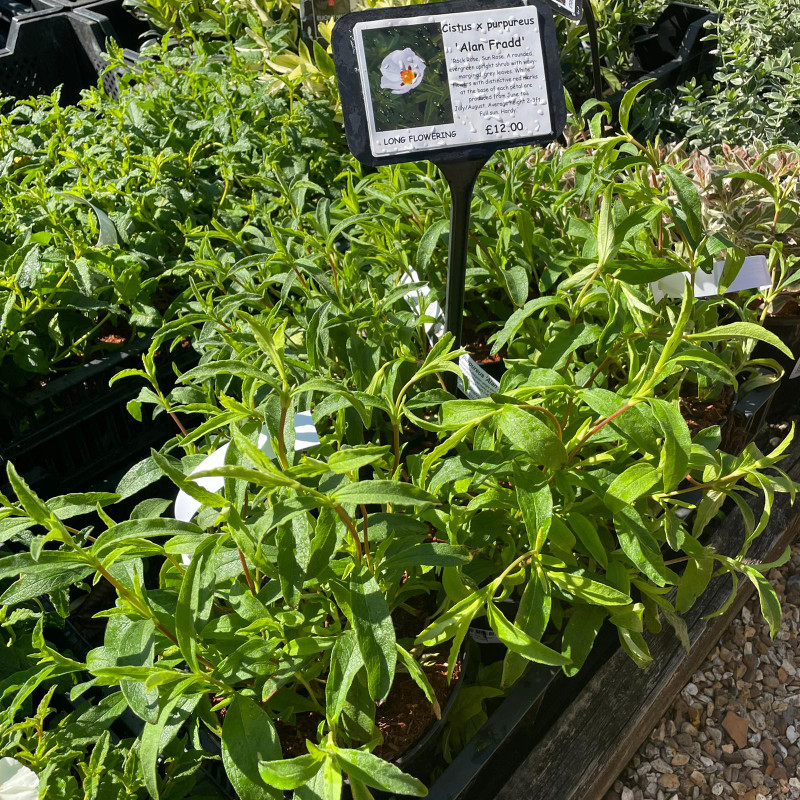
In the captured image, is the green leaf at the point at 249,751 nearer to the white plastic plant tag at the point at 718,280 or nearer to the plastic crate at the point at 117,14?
the white plastic plant tag at the point at 718,280

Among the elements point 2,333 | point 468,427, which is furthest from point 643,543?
point 2,333

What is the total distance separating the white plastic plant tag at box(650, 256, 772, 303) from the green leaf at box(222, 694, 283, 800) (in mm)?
866

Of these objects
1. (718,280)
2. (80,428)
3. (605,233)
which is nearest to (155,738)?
(605,233)

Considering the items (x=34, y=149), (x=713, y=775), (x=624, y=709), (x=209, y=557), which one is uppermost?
(x=34, y=149)

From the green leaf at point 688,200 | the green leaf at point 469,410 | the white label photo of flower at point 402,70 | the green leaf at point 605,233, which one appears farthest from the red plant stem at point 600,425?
the white label photo of flower at point 402,70

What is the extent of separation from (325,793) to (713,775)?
1060 millimetres

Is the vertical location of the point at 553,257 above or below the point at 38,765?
above

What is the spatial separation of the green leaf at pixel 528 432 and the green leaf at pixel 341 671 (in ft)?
0.85

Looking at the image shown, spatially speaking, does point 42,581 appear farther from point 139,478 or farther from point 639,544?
point 639,544

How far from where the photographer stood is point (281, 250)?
1222mm

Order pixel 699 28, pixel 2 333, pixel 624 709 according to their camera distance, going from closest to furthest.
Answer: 1. pixel 624 709
2. pixel 2 333
3. pixel 699 28

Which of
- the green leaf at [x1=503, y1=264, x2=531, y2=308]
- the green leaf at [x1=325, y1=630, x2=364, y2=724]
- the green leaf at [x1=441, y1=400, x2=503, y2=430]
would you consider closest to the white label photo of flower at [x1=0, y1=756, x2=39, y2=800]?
the green leaf at [x1=325, y1=630, x2=364, y2=724]

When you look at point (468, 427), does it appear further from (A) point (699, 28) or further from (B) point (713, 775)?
(A) point (699, 28)

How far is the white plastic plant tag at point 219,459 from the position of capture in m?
0.86
